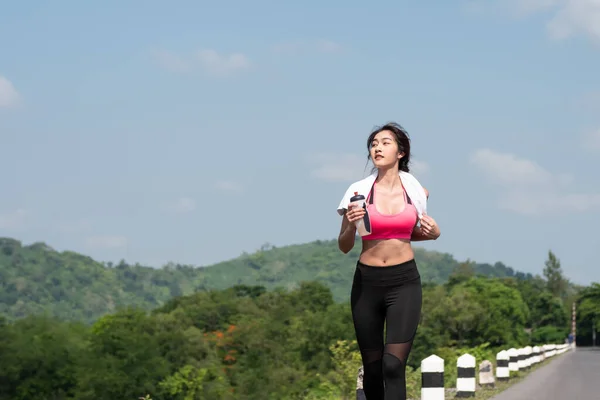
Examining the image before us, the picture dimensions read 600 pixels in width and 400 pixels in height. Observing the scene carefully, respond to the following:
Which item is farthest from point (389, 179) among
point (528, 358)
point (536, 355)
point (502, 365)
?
point (536, 355)

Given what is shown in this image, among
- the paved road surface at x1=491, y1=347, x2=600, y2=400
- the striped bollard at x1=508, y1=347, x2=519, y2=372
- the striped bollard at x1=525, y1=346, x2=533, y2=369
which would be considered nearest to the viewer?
the paved road surface at x1=491, y1=347, x2=600, y2=400

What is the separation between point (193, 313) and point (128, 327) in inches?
1002

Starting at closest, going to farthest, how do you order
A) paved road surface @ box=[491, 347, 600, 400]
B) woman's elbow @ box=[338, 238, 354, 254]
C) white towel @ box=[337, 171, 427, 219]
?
white towel @ box=[337, 171, 427, 219] → woman's elbow @ box=[338, 238, 354, 254] → paved road surface @ box=[491, 347, 600, 400]

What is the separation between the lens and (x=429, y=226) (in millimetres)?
6039

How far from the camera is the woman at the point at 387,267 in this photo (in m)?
5.89

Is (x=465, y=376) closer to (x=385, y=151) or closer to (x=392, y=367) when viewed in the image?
(x=392, y=367)

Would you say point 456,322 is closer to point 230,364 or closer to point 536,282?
point 230,364

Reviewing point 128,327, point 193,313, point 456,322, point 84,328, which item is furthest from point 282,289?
Result: point 456,322

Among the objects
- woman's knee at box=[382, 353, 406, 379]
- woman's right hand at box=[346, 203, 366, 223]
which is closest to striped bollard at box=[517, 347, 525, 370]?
woman's knee at box=[382, 353, 406, 379]

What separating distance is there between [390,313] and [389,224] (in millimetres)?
531

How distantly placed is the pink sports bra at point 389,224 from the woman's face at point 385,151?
272 millimetres

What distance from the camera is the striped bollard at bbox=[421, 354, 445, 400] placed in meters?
8.70

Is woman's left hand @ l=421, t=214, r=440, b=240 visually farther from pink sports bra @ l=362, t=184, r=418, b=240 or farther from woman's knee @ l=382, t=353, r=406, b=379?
woman's knee @ l=382, t=353, r=406, b=379

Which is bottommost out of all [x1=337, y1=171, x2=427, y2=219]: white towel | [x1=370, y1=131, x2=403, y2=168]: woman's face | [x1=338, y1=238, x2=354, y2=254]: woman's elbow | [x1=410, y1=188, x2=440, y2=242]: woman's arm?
[x1=338, y1=238, x2=354, y2=254]: woman's elbow
